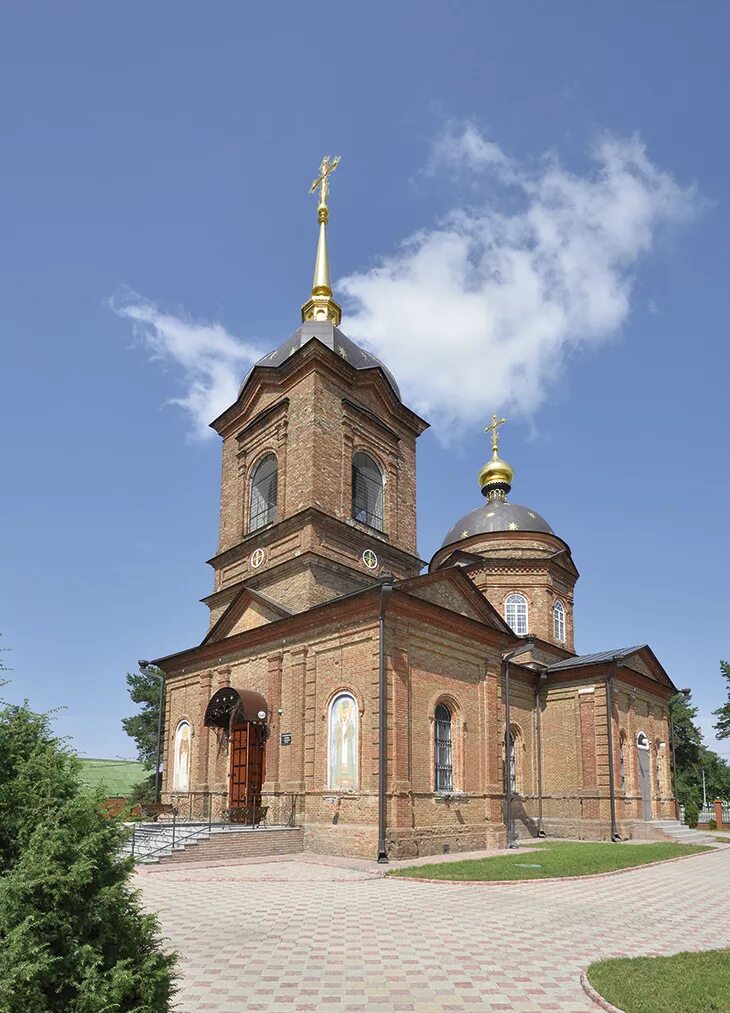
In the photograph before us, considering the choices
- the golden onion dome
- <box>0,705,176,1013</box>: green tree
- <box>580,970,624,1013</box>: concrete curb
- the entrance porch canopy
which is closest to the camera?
<box>0,705,176,1013</box>: green tree

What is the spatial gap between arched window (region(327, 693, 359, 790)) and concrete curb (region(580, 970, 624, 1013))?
10.9m

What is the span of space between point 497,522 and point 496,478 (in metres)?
3.71

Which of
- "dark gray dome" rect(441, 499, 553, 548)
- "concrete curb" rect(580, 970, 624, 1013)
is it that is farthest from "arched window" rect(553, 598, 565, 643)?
"concrete curb" rect(580, 970, 624, 1013)

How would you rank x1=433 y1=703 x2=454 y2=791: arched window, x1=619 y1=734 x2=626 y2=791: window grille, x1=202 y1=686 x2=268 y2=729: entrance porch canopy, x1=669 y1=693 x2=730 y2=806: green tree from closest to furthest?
x1=433 y1=703 x2=454 y2=791: arched window < x1=202 y1=686 x2=268 y2=729: entrance porch canopy < x1=619 y1=734 x2=626 y2=791: window grille < x1=669 y1=693 x2=730 y2=806: green tree

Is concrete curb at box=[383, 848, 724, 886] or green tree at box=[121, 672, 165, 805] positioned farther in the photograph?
green tree at box=[121, 672, 165, 805]

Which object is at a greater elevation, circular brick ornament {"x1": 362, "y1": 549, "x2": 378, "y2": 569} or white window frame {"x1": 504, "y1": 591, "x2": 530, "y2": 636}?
circular brick ornament {"x1": 362, "y1": 549, "x2": 378, "y2": 569}

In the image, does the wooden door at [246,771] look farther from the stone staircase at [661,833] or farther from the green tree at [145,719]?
the green tree at [145,719]

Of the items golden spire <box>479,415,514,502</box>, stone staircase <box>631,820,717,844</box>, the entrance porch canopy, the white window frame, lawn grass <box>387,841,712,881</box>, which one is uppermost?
golden spire <box>479,415,514,502</box>

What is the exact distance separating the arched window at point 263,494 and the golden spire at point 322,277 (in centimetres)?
626

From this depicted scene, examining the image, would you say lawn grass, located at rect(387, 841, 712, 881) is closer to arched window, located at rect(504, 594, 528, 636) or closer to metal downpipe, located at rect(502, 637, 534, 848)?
metal downpipe, located at rect(502, 637, 534, 848)

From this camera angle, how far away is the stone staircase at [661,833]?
24.5m

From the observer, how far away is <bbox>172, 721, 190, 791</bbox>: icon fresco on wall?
77.4 ft

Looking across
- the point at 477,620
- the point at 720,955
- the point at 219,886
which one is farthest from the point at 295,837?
the point at 720,955

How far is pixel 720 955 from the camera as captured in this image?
7984mm
